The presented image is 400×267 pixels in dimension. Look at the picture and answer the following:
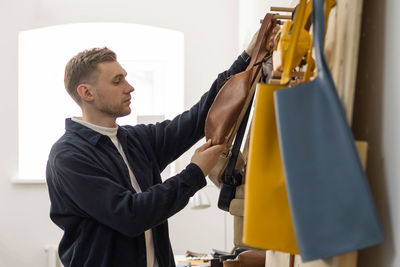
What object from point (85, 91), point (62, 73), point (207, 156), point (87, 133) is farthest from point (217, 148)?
point (62, 73)

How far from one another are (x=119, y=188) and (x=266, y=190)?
0.91 meters

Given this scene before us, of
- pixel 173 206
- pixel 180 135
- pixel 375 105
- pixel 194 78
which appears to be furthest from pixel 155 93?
pixel 375 105

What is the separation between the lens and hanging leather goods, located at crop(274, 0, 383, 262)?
2.63 feet

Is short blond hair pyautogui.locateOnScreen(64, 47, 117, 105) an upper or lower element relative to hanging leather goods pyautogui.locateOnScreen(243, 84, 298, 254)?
upper

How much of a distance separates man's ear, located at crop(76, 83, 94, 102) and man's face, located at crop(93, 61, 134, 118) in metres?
0.02

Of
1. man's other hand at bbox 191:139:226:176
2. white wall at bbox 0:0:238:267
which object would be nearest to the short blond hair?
man's other hand at bbox 191:139:226:176

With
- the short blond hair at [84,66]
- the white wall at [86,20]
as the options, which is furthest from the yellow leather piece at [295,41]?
the white wall at [86,20]

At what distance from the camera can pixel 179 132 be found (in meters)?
2.05

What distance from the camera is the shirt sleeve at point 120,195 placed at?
1683 mm

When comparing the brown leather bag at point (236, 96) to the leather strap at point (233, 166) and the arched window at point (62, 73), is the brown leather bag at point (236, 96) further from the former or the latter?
the arched window at point (62, 73)

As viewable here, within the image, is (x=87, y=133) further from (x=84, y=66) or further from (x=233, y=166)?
(x=233, y=166)

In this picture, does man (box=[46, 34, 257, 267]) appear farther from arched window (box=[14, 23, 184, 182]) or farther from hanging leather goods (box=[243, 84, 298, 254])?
arched window (box=[14, 23, 184, 182])

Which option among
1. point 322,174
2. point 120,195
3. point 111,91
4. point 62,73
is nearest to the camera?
point 322,174
